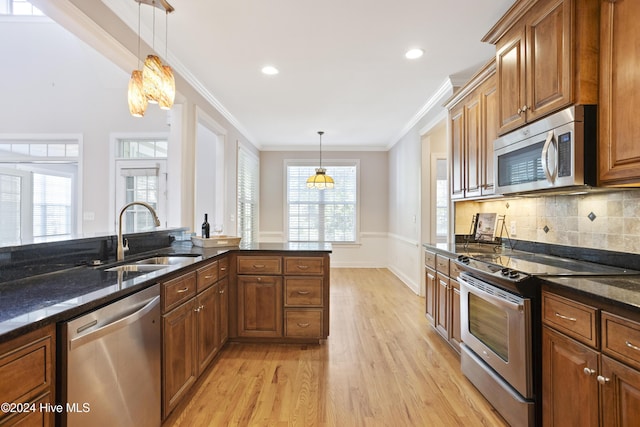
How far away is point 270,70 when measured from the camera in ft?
11.3

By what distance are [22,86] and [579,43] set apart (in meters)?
6.88

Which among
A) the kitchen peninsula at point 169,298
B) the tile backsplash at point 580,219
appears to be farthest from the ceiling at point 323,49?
the kitchen peninsula at point 169,298

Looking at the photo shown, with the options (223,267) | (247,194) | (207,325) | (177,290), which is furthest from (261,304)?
(247,194)

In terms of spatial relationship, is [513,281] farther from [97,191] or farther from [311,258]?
[97,191]

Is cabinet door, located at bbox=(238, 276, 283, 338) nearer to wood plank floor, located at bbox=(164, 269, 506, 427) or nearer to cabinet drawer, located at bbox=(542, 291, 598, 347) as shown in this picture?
wood plank floor, located at bbox=(164, 269, 506, 427)

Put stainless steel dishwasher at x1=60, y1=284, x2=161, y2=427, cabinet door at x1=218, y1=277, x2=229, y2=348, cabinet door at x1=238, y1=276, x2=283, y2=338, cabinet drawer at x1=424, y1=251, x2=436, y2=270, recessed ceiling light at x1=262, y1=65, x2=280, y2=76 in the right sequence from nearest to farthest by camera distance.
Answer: stainless steel dishwasher at x1=60, y1=284, x2=161, y2=427 → cabinet door at x1=218, y1=277, x2=229, y2=348 → cabinet door at x1=238, y1=276, x2=283, y2=338 → cabinet drawer at x1=424, y1=251, x2=436, y2=270 → recessed ceiling light at x1=262, y1=65, x2=280, y2=76

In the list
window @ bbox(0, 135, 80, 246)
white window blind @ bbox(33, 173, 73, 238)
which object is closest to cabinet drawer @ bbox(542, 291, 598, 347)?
window @ bbox(0, 135, 80, 246)

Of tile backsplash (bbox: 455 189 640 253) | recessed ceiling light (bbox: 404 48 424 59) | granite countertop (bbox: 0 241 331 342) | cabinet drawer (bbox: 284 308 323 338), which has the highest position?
recessed ceiling light (bbox: 404 48 424 59)

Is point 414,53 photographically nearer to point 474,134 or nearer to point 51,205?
point 474,134

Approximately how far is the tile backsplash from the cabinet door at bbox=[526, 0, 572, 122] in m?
0.68

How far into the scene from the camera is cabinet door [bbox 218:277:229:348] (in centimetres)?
278

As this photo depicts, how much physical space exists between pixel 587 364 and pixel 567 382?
187 millimetres

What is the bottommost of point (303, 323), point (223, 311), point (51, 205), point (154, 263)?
point (303, 323)

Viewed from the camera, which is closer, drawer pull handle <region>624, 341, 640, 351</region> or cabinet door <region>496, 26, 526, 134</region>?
drawer pull handle <region>624, 341, 640, 351</region>
